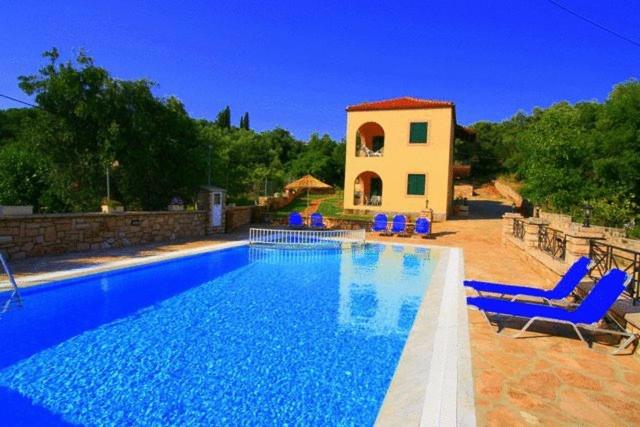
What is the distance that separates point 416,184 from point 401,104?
504 centimetres

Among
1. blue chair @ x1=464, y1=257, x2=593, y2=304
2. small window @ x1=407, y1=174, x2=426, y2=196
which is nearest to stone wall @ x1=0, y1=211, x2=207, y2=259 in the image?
blue chair @ x1=464, y1=257, x2=593, y2=304

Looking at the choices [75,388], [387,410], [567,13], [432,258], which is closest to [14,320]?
[75,388]

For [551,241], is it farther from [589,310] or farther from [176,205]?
[176,205]

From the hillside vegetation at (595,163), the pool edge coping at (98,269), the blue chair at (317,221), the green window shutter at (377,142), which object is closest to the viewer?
the pool edge coping at (98,269)

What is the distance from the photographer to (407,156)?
23.1 meters

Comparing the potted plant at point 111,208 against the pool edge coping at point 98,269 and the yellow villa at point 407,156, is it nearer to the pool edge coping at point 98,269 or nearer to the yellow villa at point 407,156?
the pool edge coping at point 98,269

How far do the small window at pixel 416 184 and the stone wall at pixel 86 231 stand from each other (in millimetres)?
13235

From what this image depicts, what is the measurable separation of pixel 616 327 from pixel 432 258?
276 inches

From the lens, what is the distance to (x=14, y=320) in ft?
19.5

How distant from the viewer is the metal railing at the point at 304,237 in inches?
584

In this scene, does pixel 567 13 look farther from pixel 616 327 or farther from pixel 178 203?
pixel 178 203

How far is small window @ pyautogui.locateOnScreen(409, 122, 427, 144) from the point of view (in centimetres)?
2277

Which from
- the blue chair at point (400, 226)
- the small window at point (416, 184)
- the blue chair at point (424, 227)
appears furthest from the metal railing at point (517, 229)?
the small window at point (416, 184)

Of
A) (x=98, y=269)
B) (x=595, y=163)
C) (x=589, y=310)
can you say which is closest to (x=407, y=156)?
(x=595, y=163)
